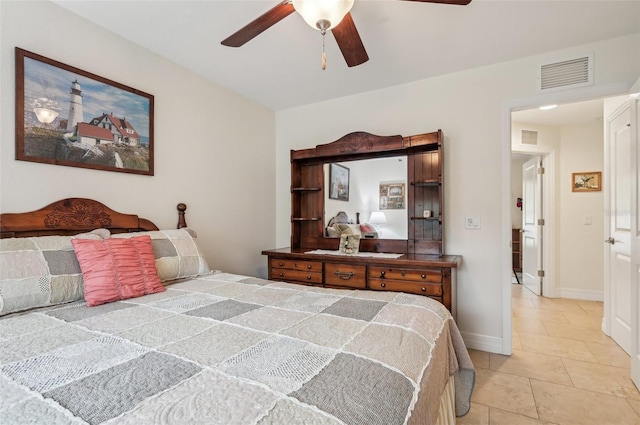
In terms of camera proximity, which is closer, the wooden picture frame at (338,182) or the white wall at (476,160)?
the white wall at (476,160)

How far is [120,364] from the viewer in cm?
86

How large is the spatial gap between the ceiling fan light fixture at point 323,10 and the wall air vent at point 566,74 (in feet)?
6.38

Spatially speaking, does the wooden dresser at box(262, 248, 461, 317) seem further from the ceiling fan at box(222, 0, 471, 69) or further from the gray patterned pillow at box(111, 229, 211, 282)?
the ceiling fan at box(222, 0, 471, 69)

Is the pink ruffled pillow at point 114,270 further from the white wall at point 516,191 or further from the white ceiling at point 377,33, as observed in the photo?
the white wall at point 516,191

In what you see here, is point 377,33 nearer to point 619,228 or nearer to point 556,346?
point 619,228

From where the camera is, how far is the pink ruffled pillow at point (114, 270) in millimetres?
1506

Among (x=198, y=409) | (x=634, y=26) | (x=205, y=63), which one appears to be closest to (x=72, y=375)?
(x=198, y=409)

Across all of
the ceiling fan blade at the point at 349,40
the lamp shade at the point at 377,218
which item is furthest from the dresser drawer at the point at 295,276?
the ceiling fan blade at the point at 349,40

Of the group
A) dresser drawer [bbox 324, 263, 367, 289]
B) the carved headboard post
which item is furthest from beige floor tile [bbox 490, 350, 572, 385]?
the carved headboard post

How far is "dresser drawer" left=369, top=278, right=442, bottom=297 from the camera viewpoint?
7.64 ft

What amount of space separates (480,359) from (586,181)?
11.0 feet

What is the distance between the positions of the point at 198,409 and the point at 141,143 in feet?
7.06

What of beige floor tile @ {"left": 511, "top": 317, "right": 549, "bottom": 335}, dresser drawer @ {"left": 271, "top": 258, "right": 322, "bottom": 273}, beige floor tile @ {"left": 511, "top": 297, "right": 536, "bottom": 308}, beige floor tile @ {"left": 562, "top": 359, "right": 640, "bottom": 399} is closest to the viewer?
beige floor tile @ {"left": 562, "top": 359, "right": 640, "bottom": 399}

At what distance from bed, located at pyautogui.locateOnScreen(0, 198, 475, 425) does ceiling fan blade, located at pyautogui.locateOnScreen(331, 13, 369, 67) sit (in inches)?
55.7
